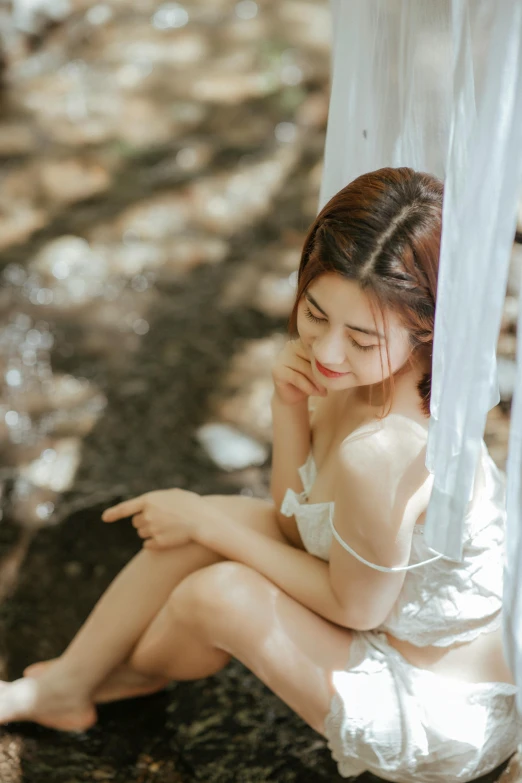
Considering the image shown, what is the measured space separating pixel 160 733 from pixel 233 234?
74.7 inches

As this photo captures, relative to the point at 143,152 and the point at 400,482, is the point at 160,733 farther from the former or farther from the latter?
the point at 143,152

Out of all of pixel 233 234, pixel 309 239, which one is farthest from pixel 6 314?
pixel 309 239

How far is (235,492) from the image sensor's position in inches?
91.2

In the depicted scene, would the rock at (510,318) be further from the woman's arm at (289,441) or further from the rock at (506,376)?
the woman's arm at (289,441)

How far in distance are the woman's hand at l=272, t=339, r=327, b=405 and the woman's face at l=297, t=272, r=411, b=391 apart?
212 mm

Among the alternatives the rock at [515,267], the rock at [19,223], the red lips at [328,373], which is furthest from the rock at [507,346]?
the rock at [19,223]

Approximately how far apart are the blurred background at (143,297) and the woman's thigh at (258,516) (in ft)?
1.20

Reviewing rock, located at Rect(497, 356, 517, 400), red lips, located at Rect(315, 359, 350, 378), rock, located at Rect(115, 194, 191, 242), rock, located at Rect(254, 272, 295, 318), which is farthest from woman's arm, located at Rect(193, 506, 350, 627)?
rock, located at Rect(115, 194, 191, 242)

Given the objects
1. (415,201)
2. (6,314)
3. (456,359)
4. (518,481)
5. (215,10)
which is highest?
(215,10)

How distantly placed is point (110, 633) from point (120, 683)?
152 mm

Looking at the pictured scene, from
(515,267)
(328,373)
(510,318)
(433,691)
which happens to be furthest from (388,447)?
(515,267)

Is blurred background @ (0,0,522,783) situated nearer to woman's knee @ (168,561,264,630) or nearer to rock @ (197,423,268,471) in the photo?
rock @ (197,423,268,471)

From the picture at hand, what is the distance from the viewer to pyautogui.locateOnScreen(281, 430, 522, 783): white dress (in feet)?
4.69

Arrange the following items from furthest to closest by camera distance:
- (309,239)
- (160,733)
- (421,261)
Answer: (160,733) → (309,239) → (421,261)
